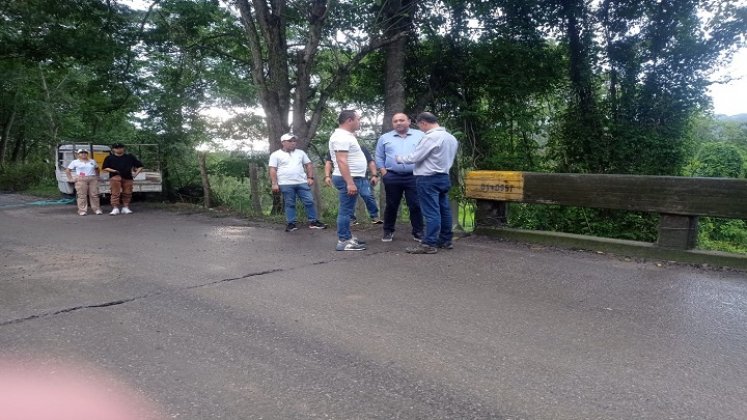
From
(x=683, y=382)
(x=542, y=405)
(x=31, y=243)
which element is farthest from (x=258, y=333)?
(x=31, y=243)

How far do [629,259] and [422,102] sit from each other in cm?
641

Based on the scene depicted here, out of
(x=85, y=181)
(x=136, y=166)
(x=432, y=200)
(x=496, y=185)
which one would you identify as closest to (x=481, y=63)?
(x=496, y=185)

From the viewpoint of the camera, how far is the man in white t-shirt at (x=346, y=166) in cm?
607

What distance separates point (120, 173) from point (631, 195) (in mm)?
9786

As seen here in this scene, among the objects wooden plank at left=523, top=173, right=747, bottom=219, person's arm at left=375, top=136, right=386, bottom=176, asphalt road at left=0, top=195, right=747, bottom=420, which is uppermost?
person's arm at left=375, top=136, right=386, bottom=176

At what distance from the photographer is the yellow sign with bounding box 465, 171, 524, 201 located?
21.8 feet

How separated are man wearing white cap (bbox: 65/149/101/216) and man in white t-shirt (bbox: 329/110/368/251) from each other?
6865 mm

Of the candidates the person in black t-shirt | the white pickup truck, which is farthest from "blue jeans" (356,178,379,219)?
the white pickup truck

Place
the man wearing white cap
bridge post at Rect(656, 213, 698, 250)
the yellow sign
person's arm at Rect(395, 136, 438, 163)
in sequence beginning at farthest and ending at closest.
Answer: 1. the man wearing white cap
2. the yellow sign
3. person's arm at Rect(395, 136, 438, 163)
4. bridge post at Rect(656, 213, 698, 250)

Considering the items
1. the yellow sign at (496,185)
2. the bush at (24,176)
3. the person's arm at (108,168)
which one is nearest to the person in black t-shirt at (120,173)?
the person's arm at (108,168)

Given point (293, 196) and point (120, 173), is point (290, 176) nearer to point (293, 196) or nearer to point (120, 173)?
point (293, 196)

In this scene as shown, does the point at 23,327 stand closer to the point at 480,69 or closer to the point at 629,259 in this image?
the point at 629,259

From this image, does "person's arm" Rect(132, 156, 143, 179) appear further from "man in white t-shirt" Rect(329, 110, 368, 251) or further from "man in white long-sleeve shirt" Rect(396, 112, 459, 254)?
"man in white long-sleeve shirt" Rect(396, 112, 459, 254)

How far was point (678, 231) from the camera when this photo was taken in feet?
17.6
